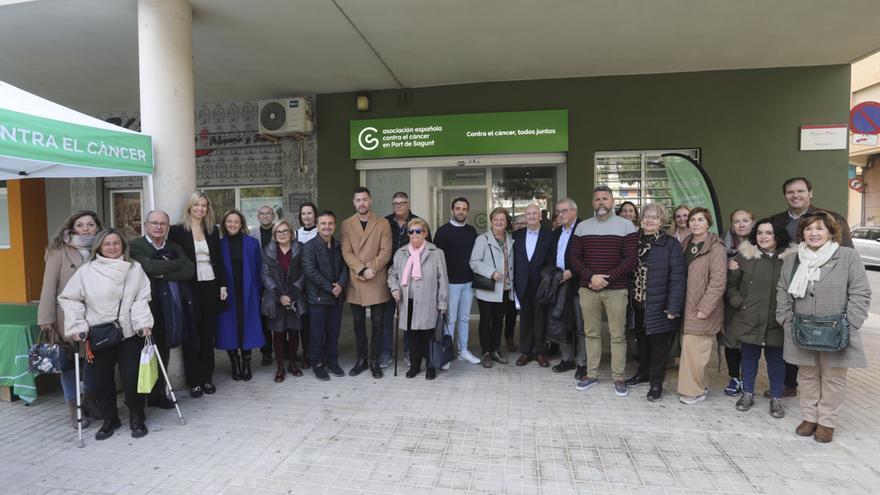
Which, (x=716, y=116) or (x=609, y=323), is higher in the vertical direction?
(x=716, y=116)

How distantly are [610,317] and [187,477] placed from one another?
359 cm

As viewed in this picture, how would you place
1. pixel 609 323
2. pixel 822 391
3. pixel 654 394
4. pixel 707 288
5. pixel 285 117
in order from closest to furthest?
pixel 822 391 → pixel 707 288 → pixel 654 394 → pixel 609 323 → pixel 285 117

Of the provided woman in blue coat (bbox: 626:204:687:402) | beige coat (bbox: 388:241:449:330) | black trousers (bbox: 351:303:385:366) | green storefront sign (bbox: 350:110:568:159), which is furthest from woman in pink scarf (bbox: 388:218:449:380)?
green storefront sign (bbox: 350:110:568:159)

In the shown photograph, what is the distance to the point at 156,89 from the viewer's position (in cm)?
455

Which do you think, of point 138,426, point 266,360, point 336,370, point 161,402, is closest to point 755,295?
point 336,370

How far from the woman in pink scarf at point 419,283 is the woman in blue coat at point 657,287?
188cm

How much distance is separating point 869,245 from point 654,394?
1587cm

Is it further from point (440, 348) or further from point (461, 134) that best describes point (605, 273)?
point (461, 134)

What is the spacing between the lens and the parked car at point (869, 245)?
14455 millimetres

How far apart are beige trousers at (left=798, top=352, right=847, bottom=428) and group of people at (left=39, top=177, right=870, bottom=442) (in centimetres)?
1

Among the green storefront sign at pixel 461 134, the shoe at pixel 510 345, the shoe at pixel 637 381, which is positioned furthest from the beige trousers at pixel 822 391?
the green storefront sign at pixel 461 134

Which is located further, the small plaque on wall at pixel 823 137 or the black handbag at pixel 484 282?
the small plaque on wall at pixel 823 137

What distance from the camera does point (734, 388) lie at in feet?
13.9

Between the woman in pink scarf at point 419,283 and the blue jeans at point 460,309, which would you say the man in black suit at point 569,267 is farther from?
the woman in pink scarf at point 419,283
